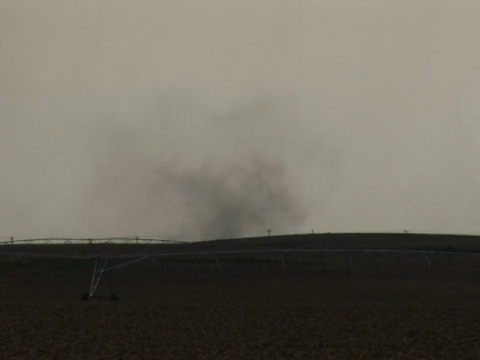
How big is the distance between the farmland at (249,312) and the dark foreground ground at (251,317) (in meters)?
0.04

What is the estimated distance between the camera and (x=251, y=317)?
3697cm

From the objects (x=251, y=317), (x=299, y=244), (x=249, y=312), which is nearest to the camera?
(x=251, y=317)

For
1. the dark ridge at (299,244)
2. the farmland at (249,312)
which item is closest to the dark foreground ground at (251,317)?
the farmland at (249,312)

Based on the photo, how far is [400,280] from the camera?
59.1m

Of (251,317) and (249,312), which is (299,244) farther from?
(251,317)

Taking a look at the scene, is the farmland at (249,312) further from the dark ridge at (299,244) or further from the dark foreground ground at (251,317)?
the dark ridge at (299,244)

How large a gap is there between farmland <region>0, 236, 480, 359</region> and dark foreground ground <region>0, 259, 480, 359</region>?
0.04 metres

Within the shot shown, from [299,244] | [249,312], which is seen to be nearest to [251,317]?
[249,312]

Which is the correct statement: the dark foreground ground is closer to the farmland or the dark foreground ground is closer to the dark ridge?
the farmland

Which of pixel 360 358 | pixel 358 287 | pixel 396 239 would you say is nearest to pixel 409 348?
pixel 360 358

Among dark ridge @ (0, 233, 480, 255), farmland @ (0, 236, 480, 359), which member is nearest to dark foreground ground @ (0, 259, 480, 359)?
farmland @ (0, 236, 480, 359)

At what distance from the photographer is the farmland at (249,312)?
29.2 meters

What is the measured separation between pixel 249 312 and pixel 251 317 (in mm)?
1876

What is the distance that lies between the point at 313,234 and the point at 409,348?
3497 inches
